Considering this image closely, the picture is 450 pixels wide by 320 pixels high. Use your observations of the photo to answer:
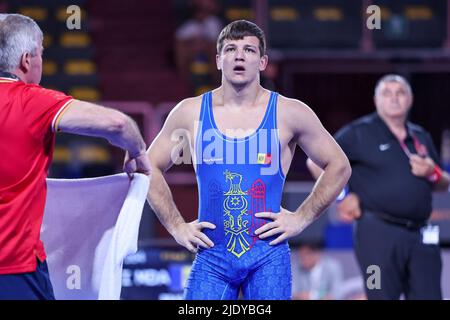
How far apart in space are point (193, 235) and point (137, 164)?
0.43 meters

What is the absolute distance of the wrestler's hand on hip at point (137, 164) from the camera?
139 inches

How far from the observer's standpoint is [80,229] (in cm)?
397

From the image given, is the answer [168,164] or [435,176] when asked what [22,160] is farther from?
[435,176]

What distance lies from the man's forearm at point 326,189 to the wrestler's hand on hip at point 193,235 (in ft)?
1.33

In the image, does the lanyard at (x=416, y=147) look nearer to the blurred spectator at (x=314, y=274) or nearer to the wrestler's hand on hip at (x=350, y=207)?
the wrestler's hand on hip at (x=350, y=207)

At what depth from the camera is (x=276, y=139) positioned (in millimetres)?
3857

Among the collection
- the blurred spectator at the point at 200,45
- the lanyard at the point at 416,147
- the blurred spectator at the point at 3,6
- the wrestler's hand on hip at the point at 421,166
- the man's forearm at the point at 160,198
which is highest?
the blurred spectator at the point at 3,6

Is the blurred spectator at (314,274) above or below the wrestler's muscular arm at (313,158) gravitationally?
below

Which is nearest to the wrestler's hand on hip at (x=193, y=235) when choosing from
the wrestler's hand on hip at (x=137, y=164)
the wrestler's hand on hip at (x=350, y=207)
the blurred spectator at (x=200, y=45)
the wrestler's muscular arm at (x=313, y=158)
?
the wrestler's muscular arm at (x=313, y=158)

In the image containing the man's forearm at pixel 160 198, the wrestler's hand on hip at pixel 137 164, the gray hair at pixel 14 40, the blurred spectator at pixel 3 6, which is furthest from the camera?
the blurred spectator at pixel 3 6

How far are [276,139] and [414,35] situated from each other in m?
5.59

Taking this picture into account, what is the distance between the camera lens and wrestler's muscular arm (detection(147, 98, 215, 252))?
3918 mm

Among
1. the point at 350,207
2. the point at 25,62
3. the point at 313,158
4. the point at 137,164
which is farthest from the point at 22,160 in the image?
the point at 350,207
